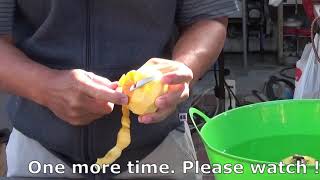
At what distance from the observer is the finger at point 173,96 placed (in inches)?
33.4

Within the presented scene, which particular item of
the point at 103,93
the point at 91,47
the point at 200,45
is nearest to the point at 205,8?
the point at 200,45

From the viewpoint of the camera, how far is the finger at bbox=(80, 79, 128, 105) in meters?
0.85

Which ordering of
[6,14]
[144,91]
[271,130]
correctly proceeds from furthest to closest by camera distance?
[6,14]
[271,130]
[144,91]

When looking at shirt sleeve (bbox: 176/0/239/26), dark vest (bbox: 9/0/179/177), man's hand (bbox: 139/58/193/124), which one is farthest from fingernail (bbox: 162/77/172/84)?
shirt sleeve (bbox: 176/0/239/26)

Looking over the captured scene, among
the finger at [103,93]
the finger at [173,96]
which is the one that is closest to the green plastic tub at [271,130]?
the finger at [173,96]

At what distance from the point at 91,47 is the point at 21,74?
0.14m

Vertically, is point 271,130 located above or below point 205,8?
below

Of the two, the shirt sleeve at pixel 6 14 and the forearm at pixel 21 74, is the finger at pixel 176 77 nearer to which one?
the forearm at pixel 21 74

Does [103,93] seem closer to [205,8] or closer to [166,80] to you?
[166,80]

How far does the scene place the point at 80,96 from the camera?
882mm

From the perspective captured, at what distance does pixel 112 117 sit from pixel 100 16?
0.65 feet

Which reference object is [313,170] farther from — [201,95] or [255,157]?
[201,95]

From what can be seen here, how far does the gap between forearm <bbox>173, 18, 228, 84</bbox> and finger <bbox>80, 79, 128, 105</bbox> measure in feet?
0.71

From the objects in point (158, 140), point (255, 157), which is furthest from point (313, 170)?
point (158, 140)
